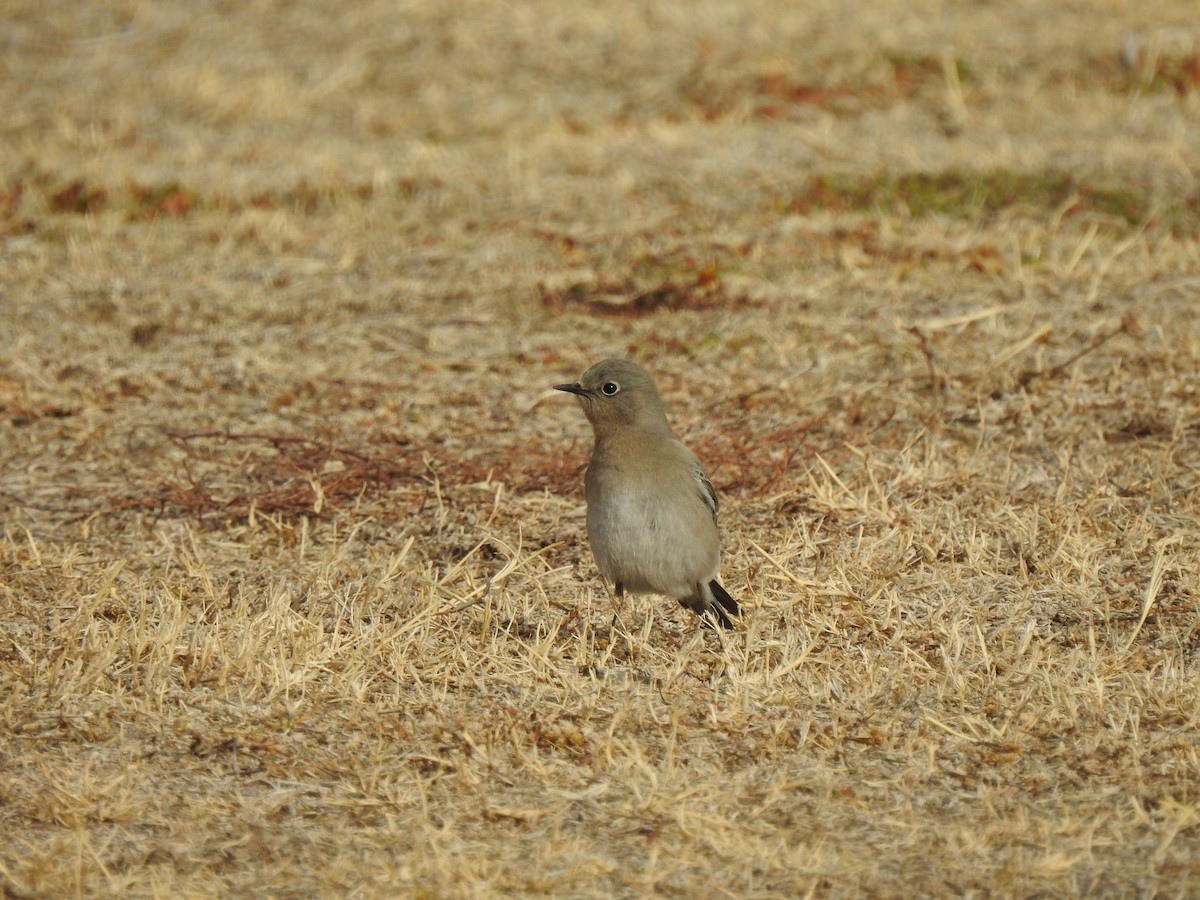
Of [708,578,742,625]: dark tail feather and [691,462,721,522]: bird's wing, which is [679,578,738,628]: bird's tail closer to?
[708,578,742,625]: dark tail feather

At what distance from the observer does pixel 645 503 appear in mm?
5738

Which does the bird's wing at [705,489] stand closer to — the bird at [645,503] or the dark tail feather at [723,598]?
the bird at [645,503]

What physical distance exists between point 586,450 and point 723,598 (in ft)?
5.80

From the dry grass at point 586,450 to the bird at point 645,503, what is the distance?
0.18 meters

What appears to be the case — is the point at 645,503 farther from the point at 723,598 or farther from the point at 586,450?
the point at 586,450

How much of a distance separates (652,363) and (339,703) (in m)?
3.60

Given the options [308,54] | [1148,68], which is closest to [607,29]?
[308,54]

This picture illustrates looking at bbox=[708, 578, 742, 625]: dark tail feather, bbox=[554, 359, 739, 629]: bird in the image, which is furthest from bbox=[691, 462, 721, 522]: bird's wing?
bbox=[708, 578, 742, 625]: dark tail feather

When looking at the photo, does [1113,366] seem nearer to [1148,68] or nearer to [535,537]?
[535,537]

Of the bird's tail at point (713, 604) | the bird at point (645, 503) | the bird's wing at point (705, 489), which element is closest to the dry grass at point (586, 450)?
the bird's tail at point (713, 604)

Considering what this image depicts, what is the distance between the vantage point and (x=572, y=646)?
Result: 5.61 metres

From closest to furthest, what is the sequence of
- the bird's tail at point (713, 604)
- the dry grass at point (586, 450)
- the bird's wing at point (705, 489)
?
the dry grass at point (586, 450)
the bird's tail at point (713, 604)
the bird's wing at point (705, 489)

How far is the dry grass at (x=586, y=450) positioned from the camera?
15.1ft

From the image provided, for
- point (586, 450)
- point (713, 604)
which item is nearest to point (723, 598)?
point (713, 604)
